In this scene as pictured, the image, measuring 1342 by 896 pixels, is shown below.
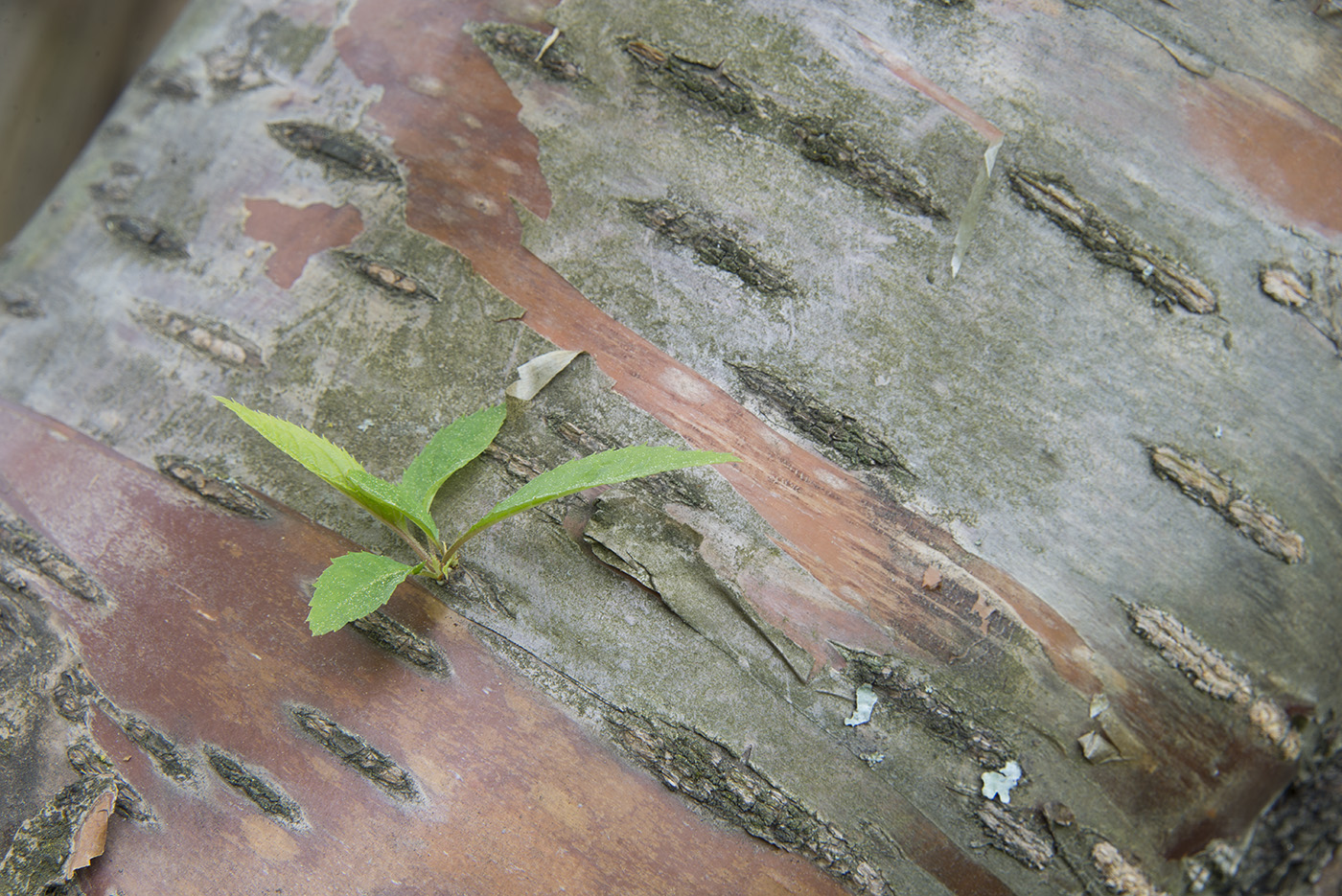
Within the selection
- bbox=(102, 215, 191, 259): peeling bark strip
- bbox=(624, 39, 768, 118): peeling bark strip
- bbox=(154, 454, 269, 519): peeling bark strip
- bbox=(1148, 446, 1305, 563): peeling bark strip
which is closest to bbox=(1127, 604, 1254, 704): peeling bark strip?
bbox=(1148, 446, 1305, 563): peeling bark strip

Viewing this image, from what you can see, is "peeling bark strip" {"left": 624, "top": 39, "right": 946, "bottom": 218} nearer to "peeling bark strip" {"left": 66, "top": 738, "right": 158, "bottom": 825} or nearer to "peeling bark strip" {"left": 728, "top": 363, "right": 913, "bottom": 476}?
"peeling bark strip" {"left": 728, "top": 363, "right": 913, "bottom": 476}

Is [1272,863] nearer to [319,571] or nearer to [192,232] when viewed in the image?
[319,571]

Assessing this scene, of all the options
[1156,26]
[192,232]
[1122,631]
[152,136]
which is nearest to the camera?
[1122,631]

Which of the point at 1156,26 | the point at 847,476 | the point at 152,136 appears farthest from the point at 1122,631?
the point at 152,136

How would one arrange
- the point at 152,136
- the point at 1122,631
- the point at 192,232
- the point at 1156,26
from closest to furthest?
1. the point at 1122,631
2. the point at 1156,26
3. the point at 192,232
4. the point at 152,136

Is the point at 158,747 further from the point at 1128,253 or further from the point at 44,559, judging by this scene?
the point at 1128,253

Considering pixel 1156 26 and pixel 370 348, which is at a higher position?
pixel 1156 26

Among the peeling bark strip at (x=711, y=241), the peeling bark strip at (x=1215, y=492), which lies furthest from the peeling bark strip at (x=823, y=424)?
the peeling bark strip at (x=1215, y=492)
